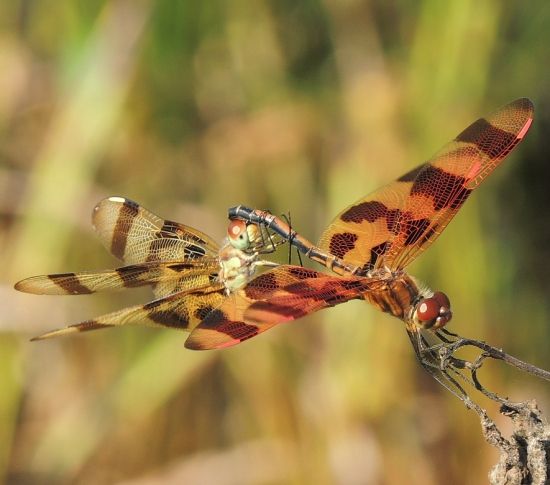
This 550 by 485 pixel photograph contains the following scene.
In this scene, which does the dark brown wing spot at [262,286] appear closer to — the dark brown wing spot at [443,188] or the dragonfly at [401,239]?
the dragonfly at [401,239]

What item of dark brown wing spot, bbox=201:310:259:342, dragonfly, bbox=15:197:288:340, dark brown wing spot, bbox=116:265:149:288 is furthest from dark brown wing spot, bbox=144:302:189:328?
dark brown wing spot, bbox=201:310:259:342

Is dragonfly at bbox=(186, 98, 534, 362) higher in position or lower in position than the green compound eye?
lower

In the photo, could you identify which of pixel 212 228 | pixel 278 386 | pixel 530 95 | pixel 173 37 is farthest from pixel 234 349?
pixel 530 95

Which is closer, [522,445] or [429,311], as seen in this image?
[522,445]

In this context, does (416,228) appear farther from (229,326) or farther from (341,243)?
(229,326)

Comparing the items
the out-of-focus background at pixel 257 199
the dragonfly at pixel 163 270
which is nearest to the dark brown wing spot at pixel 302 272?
the dragonfly at pixel 163 270

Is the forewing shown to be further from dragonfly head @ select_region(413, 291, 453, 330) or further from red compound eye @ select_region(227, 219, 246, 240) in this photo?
dragonfly head @ select_region(413, 291, 453, 330)

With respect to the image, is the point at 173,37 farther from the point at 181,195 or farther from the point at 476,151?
the point at 476,151

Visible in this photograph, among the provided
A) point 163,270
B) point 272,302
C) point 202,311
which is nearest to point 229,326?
point 272,302
